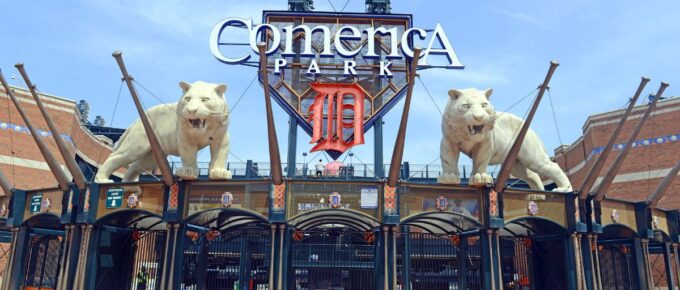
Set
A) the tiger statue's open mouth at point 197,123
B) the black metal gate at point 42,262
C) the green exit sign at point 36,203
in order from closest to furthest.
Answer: the tiger statue's open mouth at point 197,123 → the green exit sign at point 36,203 → the black metal gate at point 42,262

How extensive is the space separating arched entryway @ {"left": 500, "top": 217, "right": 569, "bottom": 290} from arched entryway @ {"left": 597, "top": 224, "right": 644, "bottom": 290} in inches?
90.5

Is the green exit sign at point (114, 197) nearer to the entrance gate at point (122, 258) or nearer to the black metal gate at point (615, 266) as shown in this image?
the entrance gate at point (122, 258)

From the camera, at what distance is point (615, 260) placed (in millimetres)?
21469

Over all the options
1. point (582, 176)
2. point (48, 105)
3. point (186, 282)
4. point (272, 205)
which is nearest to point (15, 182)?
point (48, 105)

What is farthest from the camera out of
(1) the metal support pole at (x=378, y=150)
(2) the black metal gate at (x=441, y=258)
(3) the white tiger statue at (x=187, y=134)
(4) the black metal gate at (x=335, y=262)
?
(1) the metal support pole at (x=378, y=150)

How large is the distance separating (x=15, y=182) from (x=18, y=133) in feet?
9.91

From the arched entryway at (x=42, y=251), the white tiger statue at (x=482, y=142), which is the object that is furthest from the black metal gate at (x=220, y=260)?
the white tiger statue at (x=482, y=142)

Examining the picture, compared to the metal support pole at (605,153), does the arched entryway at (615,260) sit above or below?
below

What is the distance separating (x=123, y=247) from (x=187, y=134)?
5328mm

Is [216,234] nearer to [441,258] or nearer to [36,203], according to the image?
[36,203]

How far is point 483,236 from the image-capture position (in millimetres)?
15867

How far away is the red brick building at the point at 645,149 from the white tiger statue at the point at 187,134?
23.7m

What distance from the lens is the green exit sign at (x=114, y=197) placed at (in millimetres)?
16359

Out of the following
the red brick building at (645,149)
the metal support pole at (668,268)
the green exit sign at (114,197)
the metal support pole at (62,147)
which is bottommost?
the metal support pole at (668,268)
